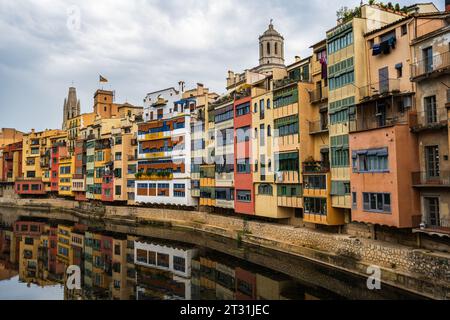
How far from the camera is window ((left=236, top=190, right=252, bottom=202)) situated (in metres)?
38.3

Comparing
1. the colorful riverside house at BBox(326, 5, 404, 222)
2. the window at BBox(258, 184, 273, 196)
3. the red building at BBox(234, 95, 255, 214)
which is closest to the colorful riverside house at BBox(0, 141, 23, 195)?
the red building at BBox(234, 95, 255, 214)

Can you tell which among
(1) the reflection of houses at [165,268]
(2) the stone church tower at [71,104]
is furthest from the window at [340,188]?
(2) the stone church tower at [71,104]

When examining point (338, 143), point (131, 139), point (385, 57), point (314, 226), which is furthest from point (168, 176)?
point (385, 57)

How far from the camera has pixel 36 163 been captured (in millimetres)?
88312

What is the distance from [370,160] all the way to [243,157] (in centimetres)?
1667

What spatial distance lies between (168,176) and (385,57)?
109 feet

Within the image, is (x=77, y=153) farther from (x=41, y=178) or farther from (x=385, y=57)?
(x=385, y=57)

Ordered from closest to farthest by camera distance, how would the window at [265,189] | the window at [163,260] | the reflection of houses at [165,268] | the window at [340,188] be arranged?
the reflection of houses at [165,268], the window at [340,188], the window at [163,260], the window at [265,189]

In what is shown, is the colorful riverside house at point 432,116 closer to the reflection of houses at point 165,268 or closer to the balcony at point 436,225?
the balcony at point 436,225

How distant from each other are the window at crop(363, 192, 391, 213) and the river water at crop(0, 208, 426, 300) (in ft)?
14.4

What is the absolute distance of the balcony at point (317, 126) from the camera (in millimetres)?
31622

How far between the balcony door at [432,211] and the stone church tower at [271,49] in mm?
60700

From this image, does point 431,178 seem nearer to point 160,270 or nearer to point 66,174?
point 160,270

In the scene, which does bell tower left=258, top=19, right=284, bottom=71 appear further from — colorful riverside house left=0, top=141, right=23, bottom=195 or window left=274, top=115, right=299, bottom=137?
colorful riverside house left=0, top=141, right=23, bottom=195
